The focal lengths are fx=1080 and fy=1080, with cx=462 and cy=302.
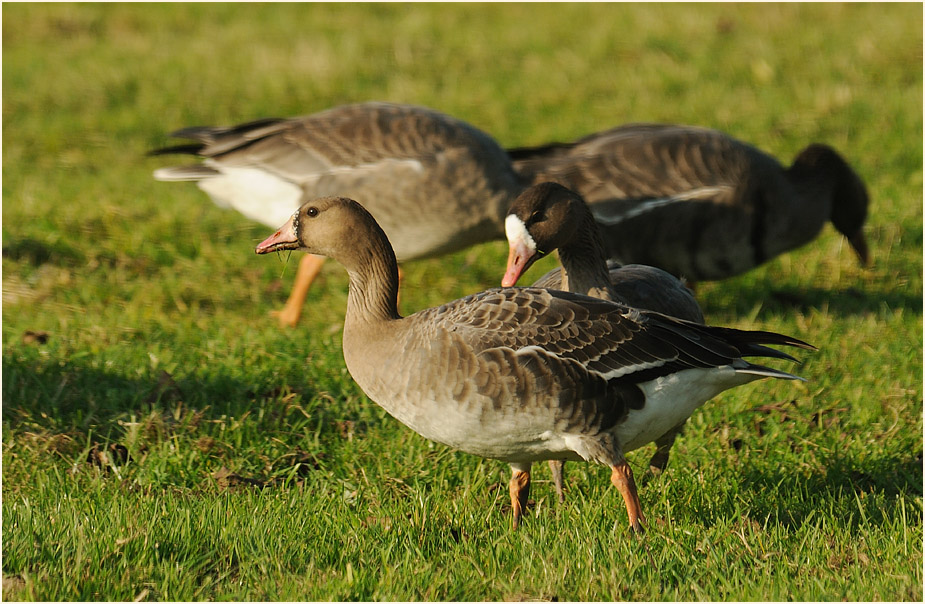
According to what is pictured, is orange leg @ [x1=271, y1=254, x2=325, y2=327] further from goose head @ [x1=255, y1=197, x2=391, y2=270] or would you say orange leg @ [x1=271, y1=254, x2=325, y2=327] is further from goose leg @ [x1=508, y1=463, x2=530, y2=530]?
goose leg @ [x1=508, y1=463, x2=530, y2=530]

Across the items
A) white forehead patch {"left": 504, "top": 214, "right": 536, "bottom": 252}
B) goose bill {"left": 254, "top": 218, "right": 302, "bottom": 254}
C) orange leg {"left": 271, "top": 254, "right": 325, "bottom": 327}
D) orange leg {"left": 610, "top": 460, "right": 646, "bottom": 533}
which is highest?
goose bill {"left": 254, "top": 218, "right": 302, "bottom": 254}

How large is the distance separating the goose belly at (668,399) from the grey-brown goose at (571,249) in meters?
0.89

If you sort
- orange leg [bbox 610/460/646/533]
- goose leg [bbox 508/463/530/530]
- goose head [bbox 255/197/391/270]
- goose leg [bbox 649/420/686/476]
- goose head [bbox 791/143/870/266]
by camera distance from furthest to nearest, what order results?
goose head [bbox 791/143/870/266], goose leg [bbox 649/420/686/476], goose leg [bbox 508/463/530/530], goose head [bbox 255/197/391/270], orange leg [bbox 610/460/646/533]

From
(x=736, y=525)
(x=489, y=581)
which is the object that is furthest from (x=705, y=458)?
(x=489, y=581)

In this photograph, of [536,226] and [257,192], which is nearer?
[536,226]

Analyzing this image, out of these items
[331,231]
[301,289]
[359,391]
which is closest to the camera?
[331,231]

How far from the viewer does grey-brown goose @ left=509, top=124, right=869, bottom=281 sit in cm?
795

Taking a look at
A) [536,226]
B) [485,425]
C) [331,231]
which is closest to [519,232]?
[536,226]

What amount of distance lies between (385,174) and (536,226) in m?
2.47

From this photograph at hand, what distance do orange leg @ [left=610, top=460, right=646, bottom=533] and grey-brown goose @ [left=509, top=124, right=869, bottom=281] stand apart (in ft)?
11.6

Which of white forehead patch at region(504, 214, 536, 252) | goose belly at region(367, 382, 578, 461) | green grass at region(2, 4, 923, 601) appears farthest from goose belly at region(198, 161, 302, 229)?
goose belly at region(367, 382, 578, 461)

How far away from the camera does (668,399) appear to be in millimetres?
4680

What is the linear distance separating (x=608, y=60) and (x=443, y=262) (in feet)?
19.5

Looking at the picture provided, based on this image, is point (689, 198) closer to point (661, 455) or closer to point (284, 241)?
point (661, 455)
